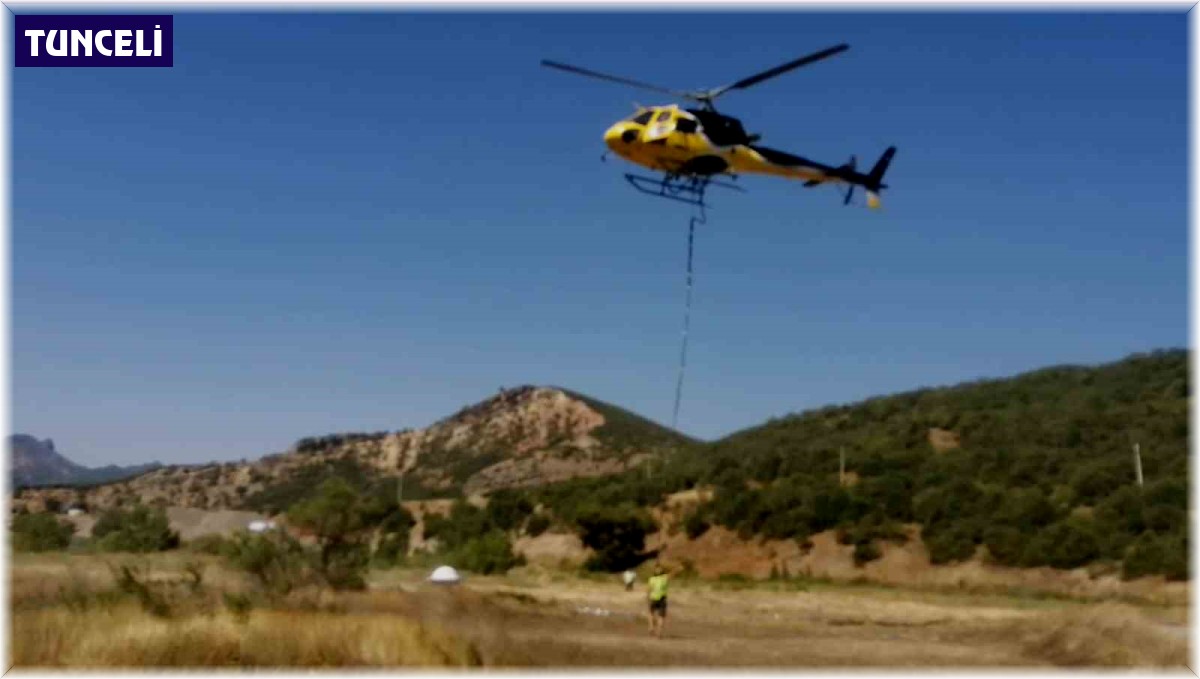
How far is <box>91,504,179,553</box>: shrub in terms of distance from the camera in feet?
152

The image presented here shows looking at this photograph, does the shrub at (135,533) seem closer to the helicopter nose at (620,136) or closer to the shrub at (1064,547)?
the helicopter nose at (620,136)

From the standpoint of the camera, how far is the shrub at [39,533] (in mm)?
46000

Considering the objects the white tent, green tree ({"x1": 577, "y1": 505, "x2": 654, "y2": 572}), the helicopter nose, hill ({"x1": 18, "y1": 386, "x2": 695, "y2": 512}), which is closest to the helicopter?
the helicopter nose

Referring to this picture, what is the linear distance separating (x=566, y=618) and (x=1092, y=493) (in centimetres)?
2922

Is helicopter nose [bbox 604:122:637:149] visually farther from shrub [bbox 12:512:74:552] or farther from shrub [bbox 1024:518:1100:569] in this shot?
shrub [bbox 12:512:74:552]

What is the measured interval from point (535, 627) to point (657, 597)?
3.20 meters

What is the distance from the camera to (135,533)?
47406mm

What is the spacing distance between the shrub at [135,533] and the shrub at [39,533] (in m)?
1.27

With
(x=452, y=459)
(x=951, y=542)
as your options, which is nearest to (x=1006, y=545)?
(x=951, y=542)

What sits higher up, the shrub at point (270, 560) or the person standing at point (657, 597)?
the shrub at point (270, 560)

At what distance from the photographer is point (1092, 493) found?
50906 mm

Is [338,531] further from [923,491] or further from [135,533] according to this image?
[923,491]

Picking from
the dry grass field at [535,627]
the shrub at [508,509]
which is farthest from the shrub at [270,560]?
the shrub at [508,509]

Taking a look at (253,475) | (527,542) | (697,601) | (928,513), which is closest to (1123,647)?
(697,601)
